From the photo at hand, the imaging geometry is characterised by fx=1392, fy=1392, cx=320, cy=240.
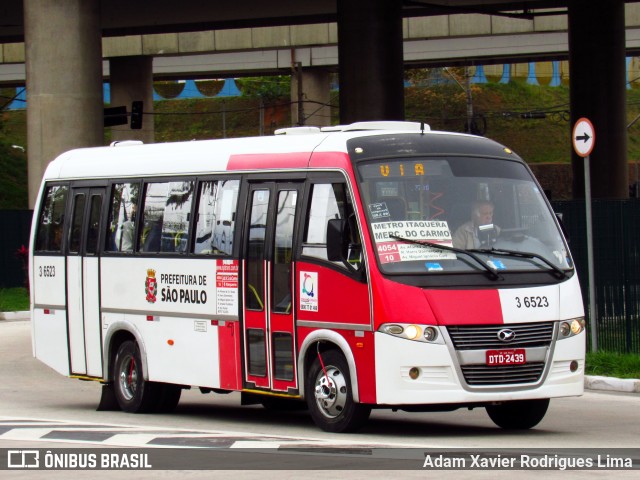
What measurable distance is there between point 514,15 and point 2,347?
2082 cm

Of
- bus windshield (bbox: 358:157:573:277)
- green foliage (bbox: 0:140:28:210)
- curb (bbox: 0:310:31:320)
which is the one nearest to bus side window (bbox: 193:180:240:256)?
bus windshield (bbox: 358:157:573:277)

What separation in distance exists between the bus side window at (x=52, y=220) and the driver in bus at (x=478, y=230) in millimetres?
6207

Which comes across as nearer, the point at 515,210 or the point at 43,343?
the point at 515,210

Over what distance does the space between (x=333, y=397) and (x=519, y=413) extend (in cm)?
185

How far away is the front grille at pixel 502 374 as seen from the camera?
11586 mm

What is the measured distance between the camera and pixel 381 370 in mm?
11633

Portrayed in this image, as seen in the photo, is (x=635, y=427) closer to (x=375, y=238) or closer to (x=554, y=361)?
(x=554, y=361)

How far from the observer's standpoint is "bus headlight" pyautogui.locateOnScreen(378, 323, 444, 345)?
1152 cm

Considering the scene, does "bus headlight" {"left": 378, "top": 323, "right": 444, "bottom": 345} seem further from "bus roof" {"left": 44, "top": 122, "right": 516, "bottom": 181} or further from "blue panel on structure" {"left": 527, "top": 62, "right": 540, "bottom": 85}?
"blue panel on structure" {"left": 527, "top": 62, "right": 540, "bottom": 85}

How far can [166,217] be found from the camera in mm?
14820

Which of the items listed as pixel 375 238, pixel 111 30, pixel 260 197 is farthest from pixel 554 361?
pixel 111 30

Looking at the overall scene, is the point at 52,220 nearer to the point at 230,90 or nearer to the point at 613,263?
the point at 613,263

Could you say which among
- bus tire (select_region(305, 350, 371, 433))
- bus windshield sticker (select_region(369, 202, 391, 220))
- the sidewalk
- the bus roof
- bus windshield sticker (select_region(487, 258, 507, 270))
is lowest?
the sidewalk

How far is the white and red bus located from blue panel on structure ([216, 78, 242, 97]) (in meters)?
106
